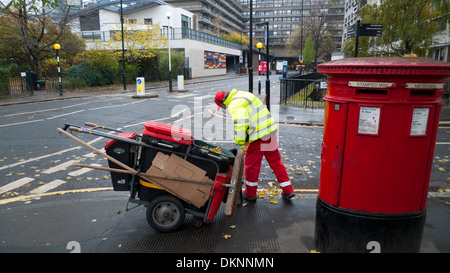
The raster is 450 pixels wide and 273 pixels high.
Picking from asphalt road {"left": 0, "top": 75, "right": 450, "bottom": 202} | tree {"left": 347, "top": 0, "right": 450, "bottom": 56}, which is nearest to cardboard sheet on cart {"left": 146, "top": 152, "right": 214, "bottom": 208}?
asphalt road {"left": 0, "top": 75, "right": 450, "bottom": 202}

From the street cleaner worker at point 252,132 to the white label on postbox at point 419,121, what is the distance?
6.44 feet

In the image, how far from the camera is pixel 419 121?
2736 mm

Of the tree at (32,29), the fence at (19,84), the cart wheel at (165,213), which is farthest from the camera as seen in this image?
the tree at (32,29)

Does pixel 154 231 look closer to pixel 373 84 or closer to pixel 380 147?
pixel 380 147

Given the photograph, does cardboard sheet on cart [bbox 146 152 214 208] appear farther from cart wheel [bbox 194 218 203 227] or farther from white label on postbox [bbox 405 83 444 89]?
white label on postbox [bbox 405 83 444 89]

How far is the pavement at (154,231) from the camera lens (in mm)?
3561

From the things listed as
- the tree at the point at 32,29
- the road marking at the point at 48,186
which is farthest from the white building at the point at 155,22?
the road marking at the point at 48,186

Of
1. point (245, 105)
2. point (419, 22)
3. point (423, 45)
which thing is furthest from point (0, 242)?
point (423, 45)

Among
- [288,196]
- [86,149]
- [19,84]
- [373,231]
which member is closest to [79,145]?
[86,149]

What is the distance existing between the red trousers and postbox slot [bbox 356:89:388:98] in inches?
74.1

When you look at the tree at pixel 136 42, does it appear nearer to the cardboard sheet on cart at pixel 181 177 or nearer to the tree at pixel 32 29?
the tree at pixel 32 29
